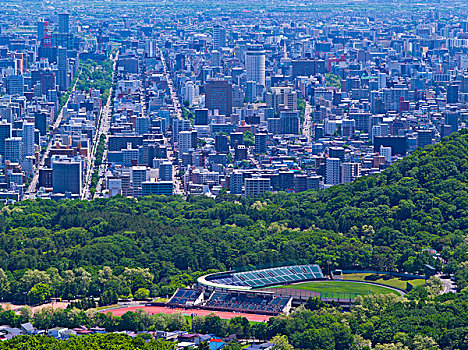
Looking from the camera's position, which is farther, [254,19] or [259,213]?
[254,19]

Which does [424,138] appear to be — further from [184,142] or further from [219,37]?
[219,37]

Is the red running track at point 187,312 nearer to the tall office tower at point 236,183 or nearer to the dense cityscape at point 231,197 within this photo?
the dense cityscape at point 231,197

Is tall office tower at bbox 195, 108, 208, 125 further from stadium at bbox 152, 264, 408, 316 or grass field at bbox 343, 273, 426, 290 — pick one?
grass field at bbox 343, 273, 426, 290

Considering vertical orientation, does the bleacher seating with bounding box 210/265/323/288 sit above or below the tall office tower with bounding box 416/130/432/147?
above

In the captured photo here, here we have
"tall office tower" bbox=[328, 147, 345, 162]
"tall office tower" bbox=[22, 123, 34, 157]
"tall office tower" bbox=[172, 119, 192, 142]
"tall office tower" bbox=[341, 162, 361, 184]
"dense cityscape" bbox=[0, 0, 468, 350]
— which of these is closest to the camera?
"dense cityscape" bbox=[0, 0, 468, 350]

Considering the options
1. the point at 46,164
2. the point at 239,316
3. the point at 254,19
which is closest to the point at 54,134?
the point at 46,164

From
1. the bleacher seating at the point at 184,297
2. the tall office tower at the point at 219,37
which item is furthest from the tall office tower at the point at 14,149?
the tall office tower at the point at 219,37

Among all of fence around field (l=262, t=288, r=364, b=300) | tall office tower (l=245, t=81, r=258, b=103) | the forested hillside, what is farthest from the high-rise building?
tall office tower (l=245, t=81, r=258, b=103)

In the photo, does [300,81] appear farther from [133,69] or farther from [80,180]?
[80,180]
